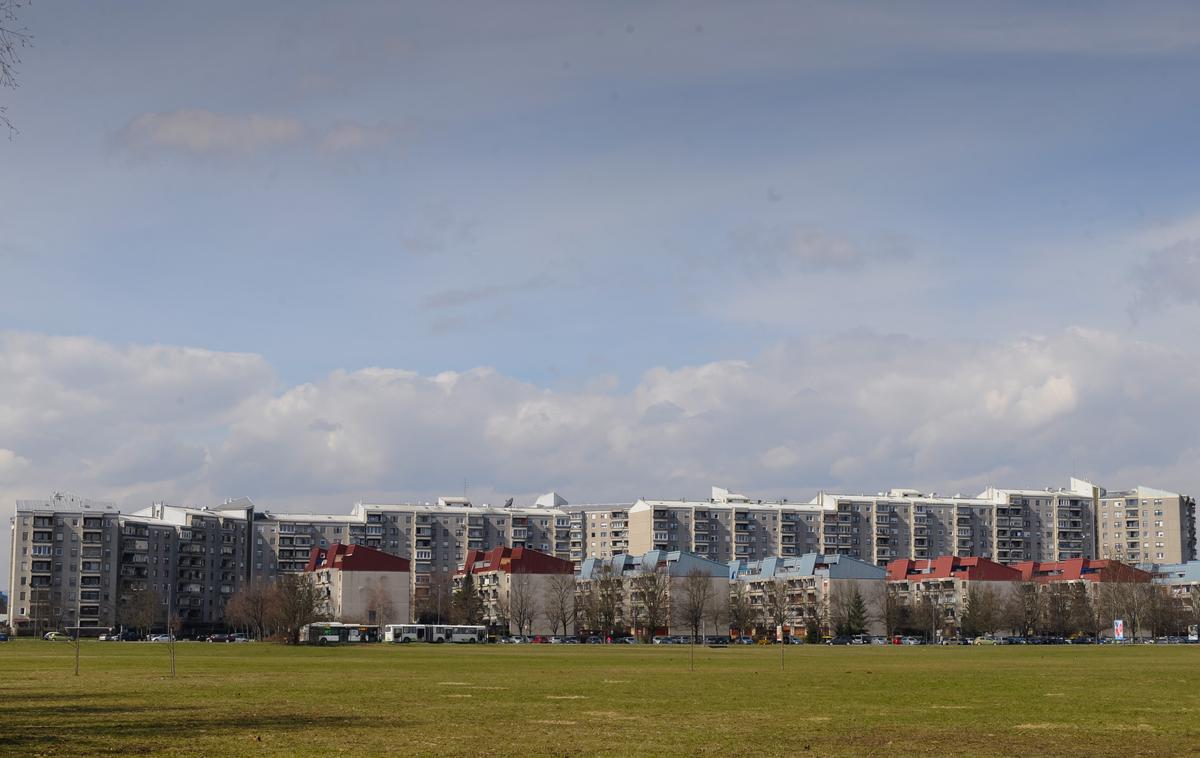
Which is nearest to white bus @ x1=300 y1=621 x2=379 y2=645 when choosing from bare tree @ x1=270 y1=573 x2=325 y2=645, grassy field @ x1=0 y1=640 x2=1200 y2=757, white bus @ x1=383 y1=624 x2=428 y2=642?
bare tree @ x1=270 y1=573 x2=325 y2=645

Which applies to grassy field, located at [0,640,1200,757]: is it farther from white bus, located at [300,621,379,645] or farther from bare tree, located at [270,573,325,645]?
white bus, located at [300,621,379,645]

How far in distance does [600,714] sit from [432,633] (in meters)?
148

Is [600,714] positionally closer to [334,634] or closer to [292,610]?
[292,610]

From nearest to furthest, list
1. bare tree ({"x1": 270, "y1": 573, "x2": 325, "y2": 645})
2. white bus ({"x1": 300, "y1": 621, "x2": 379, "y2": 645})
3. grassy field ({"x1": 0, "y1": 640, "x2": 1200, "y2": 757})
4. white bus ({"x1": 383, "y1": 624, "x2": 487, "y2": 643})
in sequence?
grassy field ({"x1": 0, "y1": 640, "x2": 1200, "y2": 757}) → bare tree ({"x1": 270, "y1": 573, "x2": 325, "y2": 645}) → white bus ({"x1": 300, "y1": 621, "x2": 379, "y2": 645}) → white bus ({"x1": 383, "y1": 624, "x2": 487, "y2": 643})

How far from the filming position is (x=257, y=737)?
101ft

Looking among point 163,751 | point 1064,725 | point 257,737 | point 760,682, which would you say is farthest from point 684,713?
point 760,682

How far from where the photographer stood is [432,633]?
603 feet

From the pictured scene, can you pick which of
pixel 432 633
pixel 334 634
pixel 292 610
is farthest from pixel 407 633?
pixel 292 610

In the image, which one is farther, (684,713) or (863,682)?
(863,682)

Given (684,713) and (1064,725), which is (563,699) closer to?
(684,713)

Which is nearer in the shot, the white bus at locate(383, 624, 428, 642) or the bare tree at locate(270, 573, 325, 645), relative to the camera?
the bare tree at locate(270, 573, 325, 645)

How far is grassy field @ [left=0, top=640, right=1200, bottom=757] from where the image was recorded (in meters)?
29.5

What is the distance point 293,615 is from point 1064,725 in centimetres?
12556

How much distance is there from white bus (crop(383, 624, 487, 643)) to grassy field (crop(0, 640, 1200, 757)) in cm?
11742
